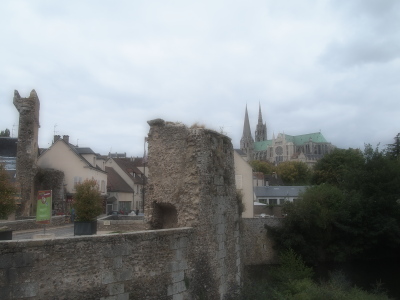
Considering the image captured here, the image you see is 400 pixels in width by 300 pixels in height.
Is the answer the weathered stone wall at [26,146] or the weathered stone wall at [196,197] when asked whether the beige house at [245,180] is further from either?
the weathered stone wall at [196,197]

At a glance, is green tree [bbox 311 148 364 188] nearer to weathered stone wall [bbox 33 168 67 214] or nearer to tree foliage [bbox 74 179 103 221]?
weathered stone wall [bbox 33 168 67 214]

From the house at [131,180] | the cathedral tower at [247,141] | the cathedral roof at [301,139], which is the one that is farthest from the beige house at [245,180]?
the cathedral tower at [247,141]

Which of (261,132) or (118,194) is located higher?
(261,132)

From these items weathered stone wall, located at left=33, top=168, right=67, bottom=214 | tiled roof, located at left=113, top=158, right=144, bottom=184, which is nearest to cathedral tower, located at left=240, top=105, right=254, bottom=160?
tiled roof, located at left=113, top=158, right=144, bottom=184

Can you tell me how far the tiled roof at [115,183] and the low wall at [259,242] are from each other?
15500mm

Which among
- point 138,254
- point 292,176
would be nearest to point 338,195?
point 138,254

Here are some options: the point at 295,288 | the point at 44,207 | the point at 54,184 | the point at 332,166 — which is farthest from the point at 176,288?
the point at 332,166

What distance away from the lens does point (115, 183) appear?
41.2 m

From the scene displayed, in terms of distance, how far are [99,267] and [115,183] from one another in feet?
114

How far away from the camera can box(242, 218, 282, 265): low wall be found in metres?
29.9

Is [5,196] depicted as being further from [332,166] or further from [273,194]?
[332,166]

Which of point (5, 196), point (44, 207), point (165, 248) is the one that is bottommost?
point (165, 248)

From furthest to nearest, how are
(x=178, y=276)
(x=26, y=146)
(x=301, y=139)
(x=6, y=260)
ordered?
(x=301, y=139), (x=26, y=146), (x=178, y=276), (x=6, y=260)

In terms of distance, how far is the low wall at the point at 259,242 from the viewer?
98.1 ft
